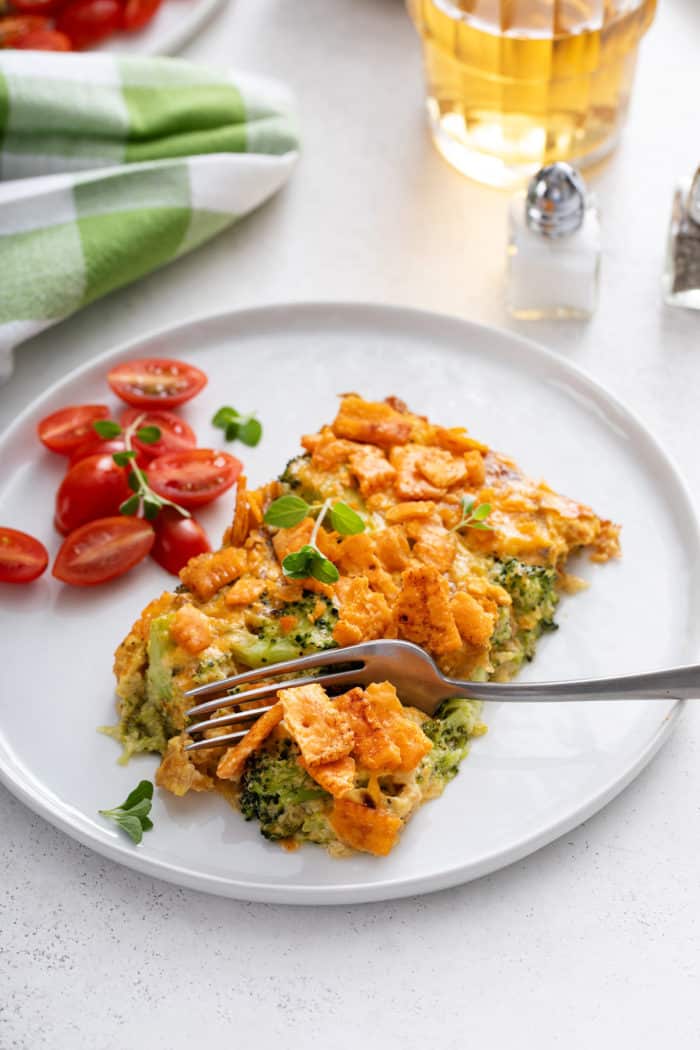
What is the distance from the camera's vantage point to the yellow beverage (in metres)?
3.27

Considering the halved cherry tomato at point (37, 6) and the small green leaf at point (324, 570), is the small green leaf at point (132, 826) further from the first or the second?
the halved cherry tomato at point (37, 6)

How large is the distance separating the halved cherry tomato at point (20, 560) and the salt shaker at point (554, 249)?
4.76 feet

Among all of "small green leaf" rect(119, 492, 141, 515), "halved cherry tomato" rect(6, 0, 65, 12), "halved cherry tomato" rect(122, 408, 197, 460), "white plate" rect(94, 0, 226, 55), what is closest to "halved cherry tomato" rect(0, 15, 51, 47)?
"halved cherry tomato" rect(6, 0, 65, 12)

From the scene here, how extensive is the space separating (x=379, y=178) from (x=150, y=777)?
2.18 metres

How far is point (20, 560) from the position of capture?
2783mm

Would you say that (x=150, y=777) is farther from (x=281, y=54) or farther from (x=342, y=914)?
(x=281, y=54)

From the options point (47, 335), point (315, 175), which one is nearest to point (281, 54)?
point (315, 175)

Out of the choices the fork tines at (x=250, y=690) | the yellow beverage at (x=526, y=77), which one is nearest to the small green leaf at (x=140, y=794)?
the fork tines at (x=250, y=690)

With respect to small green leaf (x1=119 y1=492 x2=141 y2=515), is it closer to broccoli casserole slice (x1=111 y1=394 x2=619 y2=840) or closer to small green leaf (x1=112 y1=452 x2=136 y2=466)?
small green leaf (x1=112 y1=452 x2=136 y2=466)

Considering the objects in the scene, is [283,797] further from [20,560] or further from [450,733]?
[20,560]

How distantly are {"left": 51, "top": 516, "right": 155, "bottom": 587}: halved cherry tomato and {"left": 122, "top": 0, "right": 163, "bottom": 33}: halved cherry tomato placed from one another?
2.10 meters

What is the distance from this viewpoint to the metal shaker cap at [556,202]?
3.19 m

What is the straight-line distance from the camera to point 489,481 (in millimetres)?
2730

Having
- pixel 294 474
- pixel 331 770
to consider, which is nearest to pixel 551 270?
pixel 294 474
